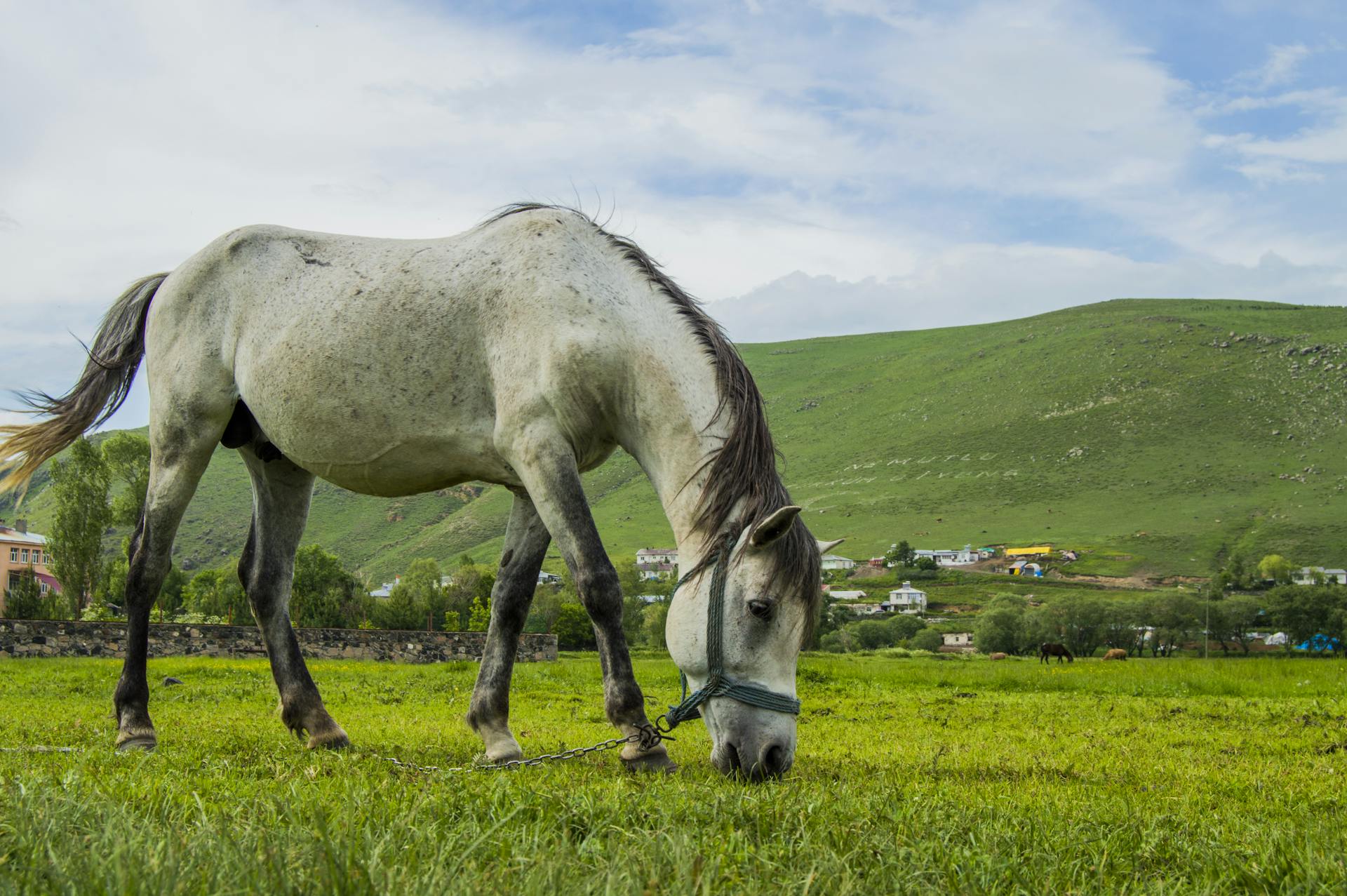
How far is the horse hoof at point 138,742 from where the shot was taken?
18.8ft

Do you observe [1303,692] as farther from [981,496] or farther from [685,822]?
[981,496]

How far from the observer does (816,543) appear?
463 centimetres

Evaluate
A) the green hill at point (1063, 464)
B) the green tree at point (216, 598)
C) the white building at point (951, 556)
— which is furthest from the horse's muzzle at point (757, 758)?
the white building at point (951, 556)

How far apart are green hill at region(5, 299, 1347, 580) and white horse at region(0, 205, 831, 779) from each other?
400 ft

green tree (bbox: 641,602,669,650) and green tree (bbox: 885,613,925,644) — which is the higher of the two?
green tree (bbox: 641,602,669,650)

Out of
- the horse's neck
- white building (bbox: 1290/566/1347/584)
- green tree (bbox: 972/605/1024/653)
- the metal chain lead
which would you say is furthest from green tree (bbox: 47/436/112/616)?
white building (bbox: 1290/566/1347/584)

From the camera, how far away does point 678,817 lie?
296 centimetres

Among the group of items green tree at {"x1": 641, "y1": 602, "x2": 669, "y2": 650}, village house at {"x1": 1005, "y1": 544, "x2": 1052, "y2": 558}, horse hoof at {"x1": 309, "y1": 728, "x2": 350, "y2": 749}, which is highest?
horse hoof at {"x1": 309, "y1": 728, "x2": 350, "y2": 749}

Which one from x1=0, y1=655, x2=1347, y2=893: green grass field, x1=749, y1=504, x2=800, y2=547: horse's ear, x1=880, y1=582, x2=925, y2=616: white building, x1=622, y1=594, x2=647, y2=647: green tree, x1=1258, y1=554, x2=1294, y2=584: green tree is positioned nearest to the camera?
x1=0, y1=655, x2=1347, y2=893: green grass field

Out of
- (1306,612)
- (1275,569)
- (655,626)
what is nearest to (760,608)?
(655,626)

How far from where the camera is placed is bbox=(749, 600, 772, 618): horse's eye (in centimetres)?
437

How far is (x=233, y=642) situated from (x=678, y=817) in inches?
1095

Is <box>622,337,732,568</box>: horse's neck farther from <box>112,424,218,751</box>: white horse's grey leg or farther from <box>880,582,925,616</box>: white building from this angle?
<box>880,582,925,616</box>: white building

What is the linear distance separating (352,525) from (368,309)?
15390cm
